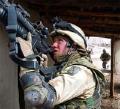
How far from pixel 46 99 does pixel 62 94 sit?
17 cm

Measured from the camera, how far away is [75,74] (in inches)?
123

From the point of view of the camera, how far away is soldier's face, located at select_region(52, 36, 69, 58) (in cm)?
331

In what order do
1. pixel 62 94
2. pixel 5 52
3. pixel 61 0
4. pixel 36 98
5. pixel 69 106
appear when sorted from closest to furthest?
pixel 36 98 < pixel 62 94 < pixel 69 106 < pixel 5 52 < pixel 61 0

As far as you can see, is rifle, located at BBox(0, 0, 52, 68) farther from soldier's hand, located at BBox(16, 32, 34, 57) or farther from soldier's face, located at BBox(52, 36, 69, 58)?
soldier's face, located at BBox(52, 36, 69, 58)

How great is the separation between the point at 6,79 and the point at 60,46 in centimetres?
273

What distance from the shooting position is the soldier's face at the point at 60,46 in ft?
10.8

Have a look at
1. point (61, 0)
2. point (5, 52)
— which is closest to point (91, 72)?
point (5, 52)

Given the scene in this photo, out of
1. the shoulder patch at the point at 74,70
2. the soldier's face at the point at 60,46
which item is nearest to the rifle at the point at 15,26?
the soldier's face at the point at 60,46

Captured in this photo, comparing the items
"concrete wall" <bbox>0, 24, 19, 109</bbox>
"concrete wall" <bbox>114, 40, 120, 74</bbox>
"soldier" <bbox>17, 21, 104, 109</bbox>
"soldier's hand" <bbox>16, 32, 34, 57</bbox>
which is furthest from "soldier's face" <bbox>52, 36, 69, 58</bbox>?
"concrete wall" <bbox>114, 40, 120, 74</bbox>

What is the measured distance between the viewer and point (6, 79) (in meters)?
5.93

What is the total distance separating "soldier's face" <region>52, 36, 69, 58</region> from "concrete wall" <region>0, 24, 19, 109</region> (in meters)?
2.39

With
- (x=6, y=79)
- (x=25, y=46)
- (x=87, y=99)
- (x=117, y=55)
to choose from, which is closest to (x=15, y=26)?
(x=25, y=46)

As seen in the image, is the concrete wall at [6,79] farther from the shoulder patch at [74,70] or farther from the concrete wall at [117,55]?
the concrete wall at [117,55]

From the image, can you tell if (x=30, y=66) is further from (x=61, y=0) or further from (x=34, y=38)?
(x=61, y=0)
